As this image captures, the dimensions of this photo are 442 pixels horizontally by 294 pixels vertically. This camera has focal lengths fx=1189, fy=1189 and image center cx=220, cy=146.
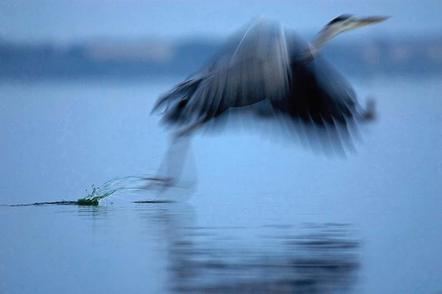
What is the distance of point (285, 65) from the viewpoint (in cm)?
450

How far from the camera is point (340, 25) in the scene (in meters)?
5.15

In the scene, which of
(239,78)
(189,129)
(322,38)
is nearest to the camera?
(239,78)

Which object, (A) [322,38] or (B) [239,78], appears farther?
(A) [322,38]

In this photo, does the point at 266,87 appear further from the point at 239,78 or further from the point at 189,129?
the point at 189,129

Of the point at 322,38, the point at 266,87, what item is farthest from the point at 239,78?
the point at 322,38

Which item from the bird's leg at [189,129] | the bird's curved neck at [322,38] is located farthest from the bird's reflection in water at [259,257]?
the bird's curved neck at [322,38]

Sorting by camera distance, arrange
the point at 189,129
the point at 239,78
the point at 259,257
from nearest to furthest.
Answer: the point at 259,257
the point at 239,78
the point at 189,129

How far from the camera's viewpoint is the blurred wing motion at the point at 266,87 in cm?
Result: 445

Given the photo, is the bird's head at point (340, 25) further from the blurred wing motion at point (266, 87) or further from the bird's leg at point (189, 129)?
the bird's leg at point (189, 129)

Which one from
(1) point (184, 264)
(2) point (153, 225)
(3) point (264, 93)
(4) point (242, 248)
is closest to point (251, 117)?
(3) point (264, 93)

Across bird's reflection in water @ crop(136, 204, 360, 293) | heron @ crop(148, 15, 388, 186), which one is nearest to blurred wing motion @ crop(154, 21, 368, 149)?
heron @ crop(148, 15, 388, 186)

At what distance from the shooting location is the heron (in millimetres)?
4453

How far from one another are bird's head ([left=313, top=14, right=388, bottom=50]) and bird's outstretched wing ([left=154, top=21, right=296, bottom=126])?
0.39 m

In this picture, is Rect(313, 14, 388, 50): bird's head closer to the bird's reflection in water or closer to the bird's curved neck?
the bird's curved neck
